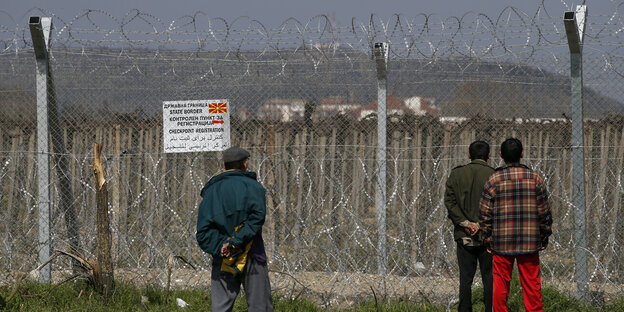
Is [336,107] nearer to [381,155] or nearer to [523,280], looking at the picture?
[381,155]

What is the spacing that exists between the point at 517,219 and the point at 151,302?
309cm

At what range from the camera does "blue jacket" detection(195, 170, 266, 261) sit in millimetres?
4734

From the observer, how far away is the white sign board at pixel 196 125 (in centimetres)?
694

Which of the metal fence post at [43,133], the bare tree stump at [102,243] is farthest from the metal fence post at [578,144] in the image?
the metal fence post at [43,133]

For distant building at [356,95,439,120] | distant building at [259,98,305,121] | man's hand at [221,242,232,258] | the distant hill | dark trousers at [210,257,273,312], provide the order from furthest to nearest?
1. distant building at [259,98,305,121]
2. distant building at [356,95,439,120]
3. the distant hill
4. dark trousers at [210,257,273,312]
5. man's hand at [221,242,232,258]

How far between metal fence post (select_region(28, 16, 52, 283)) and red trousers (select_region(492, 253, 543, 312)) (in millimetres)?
→ 3936

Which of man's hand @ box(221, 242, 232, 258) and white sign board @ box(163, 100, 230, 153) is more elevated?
white sign board @ box(163, 100, 230, 153)

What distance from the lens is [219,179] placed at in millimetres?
4840

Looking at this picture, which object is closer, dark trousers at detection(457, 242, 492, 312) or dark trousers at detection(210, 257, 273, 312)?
dark trousers at detection(210, 257, 273, 312)

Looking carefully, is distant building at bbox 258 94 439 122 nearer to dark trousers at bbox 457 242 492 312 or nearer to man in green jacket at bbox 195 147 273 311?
dark trousers at bbox 457 242 492 312

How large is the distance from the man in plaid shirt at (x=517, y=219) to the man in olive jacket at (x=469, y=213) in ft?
0.96

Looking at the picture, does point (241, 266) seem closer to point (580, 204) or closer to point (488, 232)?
point (488, 232)

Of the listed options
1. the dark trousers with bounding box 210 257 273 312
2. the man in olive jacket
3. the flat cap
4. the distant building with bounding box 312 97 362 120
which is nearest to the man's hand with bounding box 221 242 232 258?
the dark trousers with bounding box 210 257 273 312

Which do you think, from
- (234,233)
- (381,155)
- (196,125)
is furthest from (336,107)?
(234,233)
